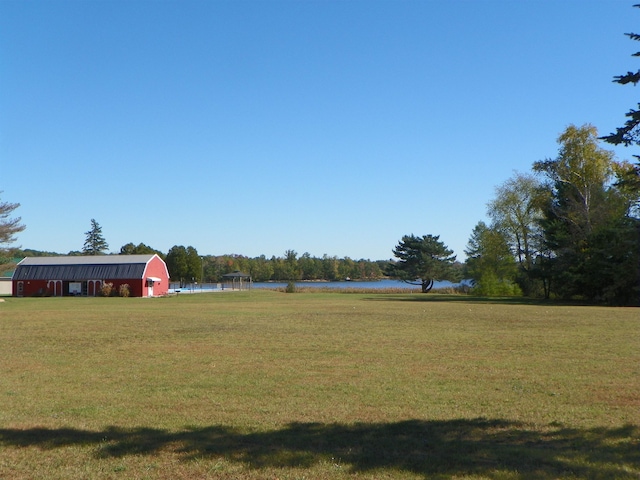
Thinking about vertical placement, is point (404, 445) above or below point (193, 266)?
below

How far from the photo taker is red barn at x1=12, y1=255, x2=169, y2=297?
7288 cm

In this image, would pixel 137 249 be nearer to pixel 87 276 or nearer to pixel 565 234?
pixel 87 276

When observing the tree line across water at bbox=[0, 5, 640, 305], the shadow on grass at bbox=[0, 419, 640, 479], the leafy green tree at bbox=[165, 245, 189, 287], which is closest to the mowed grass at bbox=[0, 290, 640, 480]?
the shadow on grass at bbox=[0, 419, 640, 479]

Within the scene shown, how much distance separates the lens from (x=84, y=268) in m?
75.1

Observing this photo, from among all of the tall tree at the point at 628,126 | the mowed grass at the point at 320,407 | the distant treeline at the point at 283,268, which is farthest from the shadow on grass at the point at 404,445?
the distant treeline at the point at 283,268

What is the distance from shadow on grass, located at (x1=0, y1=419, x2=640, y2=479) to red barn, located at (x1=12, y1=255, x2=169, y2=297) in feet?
217

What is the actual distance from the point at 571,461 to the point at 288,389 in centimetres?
578

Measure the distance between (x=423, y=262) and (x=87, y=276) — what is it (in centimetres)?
5079

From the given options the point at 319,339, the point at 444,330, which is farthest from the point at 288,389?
the point at 444,330

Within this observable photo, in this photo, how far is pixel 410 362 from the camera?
49.6 ft

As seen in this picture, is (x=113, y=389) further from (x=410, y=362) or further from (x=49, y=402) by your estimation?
(x=410, y=362)

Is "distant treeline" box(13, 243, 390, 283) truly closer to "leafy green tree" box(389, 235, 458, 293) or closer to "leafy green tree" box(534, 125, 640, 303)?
"leafy green tree" box(389, 235, 458, 293)

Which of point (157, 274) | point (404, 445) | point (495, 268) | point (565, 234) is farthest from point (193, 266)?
point (404, 445)

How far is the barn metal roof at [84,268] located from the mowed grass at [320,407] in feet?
179
